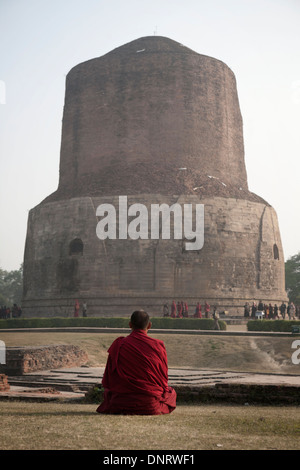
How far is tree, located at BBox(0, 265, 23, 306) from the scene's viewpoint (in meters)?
57.8

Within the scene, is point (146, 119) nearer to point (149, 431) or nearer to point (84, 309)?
point (84, 309)

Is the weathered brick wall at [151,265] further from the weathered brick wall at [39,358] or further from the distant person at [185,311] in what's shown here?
the weathered brick wall at [39,358]

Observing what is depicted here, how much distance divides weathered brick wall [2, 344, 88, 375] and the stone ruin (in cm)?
1372

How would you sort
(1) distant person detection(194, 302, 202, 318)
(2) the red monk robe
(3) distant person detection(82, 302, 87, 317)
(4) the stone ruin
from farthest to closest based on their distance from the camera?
(4) the stone ruin → (3) distant person detection(82, 302, 87, 317) → (1) distant person detection(194, 302, 202, 318) → (2) the red monk robe

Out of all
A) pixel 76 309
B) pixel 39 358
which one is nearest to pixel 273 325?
pixel 76 309

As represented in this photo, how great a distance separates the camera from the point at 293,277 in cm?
4503

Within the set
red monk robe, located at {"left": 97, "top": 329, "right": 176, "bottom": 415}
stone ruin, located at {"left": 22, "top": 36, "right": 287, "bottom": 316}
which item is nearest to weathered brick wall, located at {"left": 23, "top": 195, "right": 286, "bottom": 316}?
stone ruin, located at {"left": 22, "top": 36, "right": 287, "bottom": 316}

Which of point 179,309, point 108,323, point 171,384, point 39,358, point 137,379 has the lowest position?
point 171,384

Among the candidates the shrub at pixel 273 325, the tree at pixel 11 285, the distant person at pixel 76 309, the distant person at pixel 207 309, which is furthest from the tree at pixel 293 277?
the tree at pixel 11 285

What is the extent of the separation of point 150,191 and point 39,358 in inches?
689

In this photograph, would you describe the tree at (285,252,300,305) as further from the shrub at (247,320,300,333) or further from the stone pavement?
the stone pavement

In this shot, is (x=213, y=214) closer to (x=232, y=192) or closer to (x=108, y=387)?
(x=232, y=192)

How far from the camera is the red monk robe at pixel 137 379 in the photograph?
5.38 m

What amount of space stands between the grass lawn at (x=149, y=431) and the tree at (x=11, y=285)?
5285 centimetres
